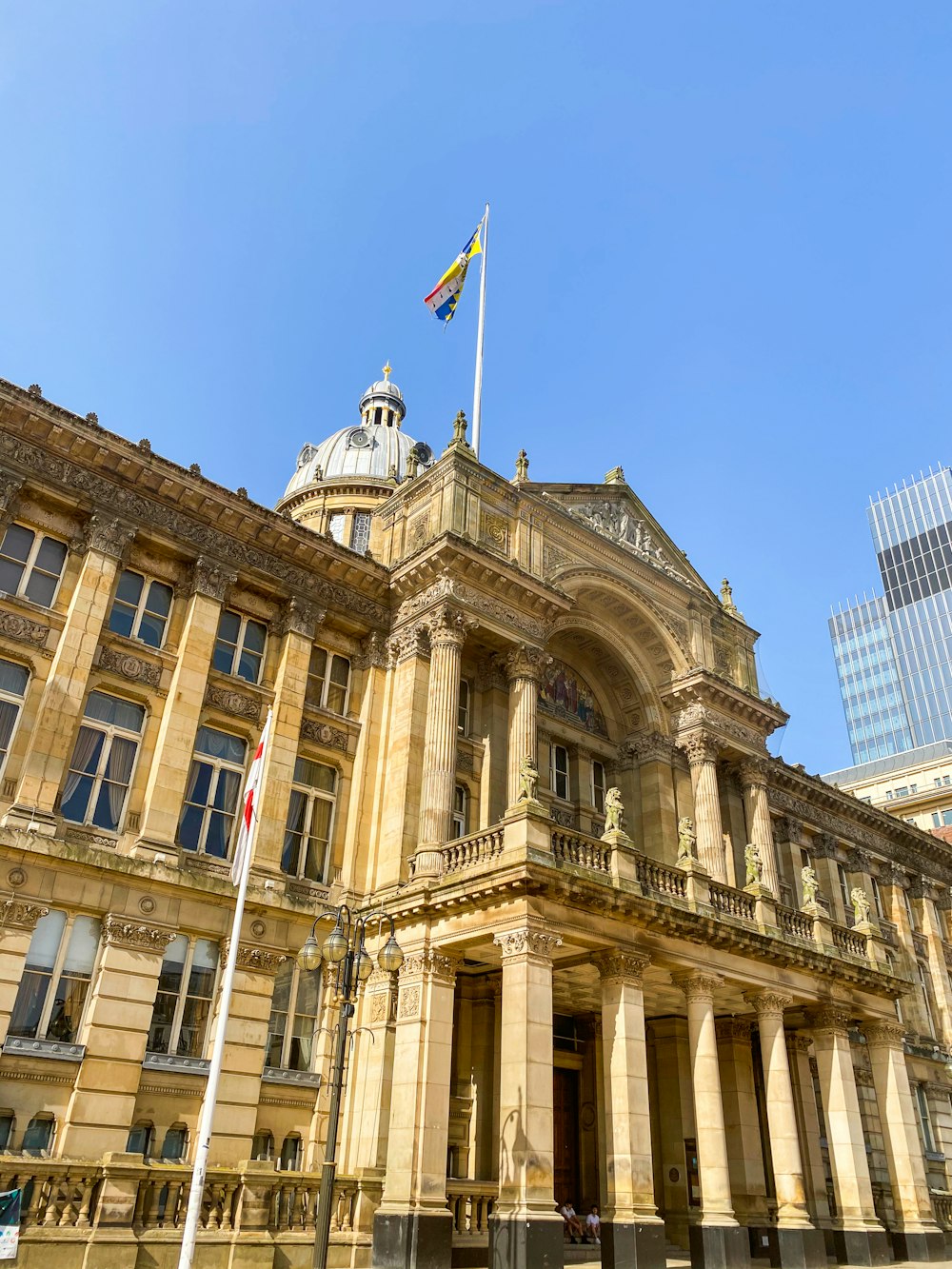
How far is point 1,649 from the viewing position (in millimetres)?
21766

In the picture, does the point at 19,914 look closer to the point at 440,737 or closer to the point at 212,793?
the point at 212,793

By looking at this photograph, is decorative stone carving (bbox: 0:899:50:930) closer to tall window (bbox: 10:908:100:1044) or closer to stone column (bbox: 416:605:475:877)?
tall window (bbox: 10:908:100:1044)

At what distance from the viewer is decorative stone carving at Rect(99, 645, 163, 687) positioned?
2331 centimetres

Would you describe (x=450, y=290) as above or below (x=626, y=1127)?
above

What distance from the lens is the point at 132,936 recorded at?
21.0 metres

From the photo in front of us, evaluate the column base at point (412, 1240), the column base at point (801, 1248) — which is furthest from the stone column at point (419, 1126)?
the column base at point (801, 1248)

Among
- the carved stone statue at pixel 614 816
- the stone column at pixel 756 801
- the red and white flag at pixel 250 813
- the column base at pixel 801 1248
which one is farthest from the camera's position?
the stone column at pixel 756 801

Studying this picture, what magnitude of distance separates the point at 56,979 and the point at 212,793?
553cm

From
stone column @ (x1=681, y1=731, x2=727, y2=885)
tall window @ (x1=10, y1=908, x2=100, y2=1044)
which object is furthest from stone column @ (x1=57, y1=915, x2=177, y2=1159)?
stone column @ (x1=681, y1=731, x2=727, y2=885)

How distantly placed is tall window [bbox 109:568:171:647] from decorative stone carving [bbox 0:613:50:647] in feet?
5.86

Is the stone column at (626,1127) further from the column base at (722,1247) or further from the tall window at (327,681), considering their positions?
the tall window at (327,681)

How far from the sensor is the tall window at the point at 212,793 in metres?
23.4

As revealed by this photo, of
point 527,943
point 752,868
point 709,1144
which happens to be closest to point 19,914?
point 527,943

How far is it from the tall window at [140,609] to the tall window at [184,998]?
743 cm
